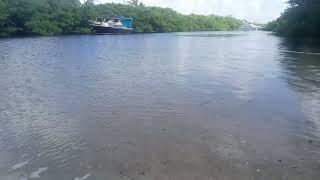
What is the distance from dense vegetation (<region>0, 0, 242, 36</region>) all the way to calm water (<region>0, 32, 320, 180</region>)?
1998 inches

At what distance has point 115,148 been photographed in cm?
870

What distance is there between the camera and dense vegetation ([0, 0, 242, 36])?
70.7 m

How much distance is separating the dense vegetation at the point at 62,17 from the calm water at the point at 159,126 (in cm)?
5075

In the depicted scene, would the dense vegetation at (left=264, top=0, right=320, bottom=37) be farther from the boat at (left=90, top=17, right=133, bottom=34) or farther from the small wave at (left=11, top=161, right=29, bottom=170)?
the small wave at (left=11, top=161, right=29, bottom=170)

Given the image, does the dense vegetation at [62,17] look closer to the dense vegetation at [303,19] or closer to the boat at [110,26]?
the boat at [110,26]

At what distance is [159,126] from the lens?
34.5ft

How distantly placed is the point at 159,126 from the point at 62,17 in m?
75.6

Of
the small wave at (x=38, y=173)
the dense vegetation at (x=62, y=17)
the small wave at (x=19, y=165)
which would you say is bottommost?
the small wave at (x=19, y=165)

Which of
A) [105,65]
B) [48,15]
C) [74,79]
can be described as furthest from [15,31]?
[74,79]

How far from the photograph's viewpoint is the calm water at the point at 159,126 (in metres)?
7.55

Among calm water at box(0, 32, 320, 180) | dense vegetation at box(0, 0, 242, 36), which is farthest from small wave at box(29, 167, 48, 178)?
dense vegetation at box(0, 0, 242, 36)

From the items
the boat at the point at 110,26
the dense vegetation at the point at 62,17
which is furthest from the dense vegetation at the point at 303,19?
the dense vegetation at the point at 62,17

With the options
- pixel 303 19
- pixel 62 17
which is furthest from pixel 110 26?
pixel 303 19

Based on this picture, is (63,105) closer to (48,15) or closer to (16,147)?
(16,147)
